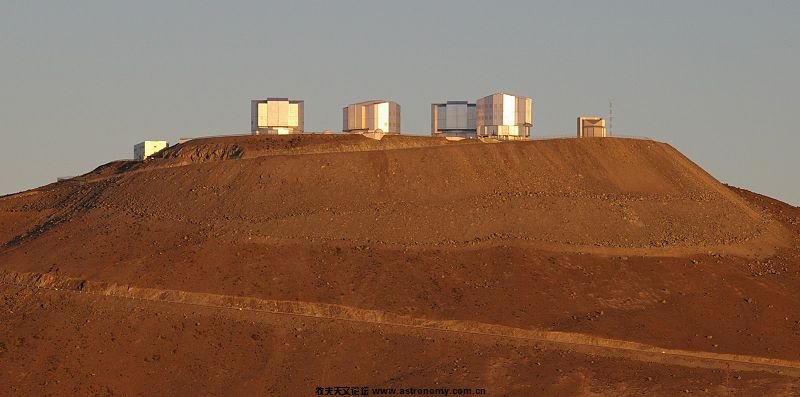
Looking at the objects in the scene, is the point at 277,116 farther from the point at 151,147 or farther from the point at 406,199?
the point at 406,199

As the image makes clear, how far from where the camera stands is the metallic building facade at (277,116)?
100 metres

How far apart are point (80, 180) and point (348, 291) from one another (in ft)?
90.1

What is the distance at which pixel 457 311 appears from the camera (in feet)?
247

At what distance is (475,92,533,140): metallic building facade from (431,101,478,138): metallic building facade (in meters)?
0.80

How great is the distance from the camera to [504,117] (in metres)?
99.5

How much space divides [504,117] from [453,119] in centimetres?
463

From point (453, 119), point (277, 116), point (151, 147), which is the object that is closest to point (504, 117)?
point (453, 119)

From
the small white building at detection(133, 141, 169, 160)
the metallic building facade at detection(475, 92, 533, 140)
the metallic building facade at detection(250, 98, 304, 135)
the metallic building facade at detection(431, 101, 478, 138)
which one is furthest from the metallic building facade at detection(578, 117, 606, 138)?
the small white building at detection(133, 141, 169, 160)

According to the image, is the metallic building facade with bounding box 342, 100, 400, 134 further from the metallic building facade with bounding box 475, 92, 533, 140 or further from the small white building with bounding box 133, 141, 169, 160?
the small white building with bounding box 133, 141, 169, 160

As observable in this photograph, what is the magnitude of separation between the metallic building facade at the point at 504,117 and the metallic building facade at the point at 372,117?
5.46m

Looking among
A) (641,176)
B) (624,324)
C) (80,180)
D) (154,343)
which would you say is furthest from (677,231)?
(80,180)

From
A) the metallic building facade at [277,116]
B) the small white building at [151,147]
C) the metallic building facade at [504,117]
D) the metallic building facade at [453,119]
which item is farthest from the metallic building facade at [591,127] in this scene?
Result: the small white building at [151,147]

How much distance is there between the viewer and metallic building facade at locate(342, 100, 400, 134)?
329 ft

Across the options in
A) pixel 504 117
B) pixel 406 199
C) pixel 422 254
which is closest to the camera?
pixel 422 254
